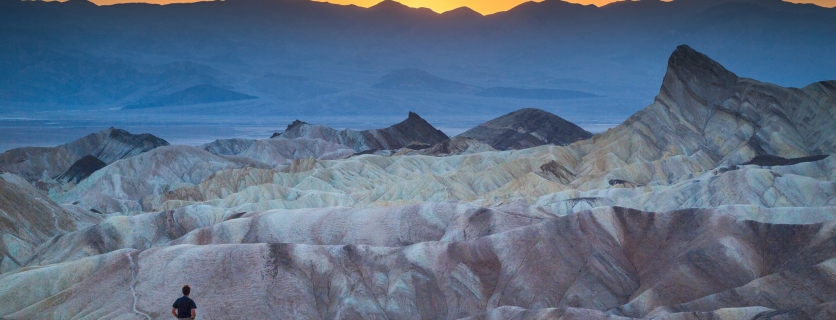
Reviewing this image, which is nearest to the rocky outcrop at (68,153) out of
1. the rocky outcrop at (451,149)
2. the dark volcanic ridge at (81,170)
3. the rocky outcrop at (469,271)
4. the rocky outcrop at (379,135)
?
the dark volcanic ridge at (81,170)

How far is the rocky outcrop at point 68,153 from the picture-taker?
11000cm

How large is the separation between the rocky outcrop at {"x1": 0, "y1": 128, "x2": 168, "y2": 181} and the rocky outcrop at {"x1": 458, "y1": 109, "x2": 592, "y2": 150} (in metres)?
49.7

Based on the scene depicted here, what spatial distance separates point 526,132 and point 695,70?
4822 cm

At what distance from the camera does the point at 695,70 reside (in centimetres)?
9131

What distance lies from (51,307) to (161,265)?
4.87m

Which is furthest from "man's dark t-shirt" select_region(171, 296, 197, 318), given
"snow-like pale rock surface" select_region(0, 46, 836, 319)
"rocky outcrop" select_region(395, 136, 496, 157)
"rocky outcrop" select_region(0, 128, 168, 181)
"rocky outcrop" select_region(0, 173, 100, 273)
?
"rocky outcrop" select_region(0, 128, 168, 181)

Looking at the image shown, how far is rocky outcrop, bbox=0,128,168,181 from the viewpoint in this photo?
110 m

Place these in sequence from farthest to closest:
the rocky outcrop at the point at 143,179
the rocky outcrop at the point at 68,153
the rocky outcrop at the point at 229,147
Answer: the rocky outcrop at the point at 229,147 < the rocky outcrop at the point at 68,153 < the rocky outcrop at the point at 143,179

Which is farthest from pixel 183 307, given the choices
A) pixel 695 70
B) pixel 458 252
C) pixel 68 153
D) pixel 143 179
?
pixel 68 153

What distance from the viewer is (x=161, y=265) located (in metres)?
39.0

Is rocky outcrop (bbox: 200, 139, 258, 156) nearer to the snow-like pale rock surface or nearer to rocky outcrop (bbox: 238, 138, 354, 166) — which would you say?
rocky outcrop (bbox: 238, 138, 354, 166)

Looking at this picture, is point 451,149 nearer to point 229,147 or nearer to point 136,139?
point 229,147

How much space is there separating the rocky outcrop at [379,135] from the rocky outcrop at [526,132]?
6.75 m

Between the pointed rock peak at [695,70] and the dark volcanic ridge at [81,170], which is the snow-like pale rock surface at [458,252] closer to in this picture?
the pointed rock peak at [695,70]
